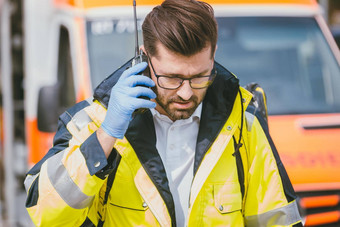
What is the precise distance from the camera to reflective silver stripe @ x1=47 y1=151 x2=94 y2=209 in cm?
200

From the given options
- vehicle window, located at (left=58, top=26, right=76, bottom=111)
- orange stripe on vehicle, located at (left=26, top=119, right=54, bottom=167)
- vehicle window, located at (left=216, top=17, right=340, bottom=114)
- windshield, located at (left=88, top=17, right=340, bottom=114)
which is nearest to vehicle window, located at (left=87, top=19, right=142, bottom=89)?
windshield, located at (left=88, top=17, right=340, bottom=114)

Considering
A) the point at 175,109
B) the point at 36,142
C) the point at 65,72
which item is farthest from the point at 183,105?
the point at 36,142

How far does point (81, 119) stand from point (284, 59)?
241 cm

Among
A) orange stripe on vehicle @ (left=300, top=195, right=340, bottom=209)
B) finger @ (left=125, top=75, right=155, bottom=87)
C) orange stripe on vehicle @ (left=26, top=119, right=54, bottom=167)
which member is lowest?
orange stripe on vehicle @ (left=26, top=119, right=54, bottom=167)

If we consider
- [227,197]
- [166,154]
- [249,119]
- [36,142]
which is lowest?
[36,142]

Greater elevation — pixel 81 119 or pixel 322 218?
pixel 81 119

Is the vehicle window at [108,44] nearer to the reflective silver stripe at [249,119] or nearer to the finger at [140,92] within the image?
the reflective silver stripe at [249,119]

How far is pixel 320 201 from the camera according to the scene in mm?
3529

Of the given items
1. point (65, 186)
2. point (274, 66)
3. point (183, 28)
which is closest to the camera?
point (65, 186)

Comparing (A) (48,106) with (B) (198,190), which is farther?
(A) (48,106)

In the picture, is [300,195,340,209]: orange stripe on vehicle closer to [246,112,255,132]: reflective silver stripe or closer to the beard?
[246,112,255,132]: reflective silver stripe

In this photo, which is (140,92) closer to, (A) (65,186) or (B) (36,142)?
(A) (65,186)

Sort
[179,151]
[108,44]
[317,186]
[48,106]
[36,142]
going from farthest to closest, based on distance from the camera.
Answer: [36,142] → [48,106] → [108,44] → [317,186] → [179,151]

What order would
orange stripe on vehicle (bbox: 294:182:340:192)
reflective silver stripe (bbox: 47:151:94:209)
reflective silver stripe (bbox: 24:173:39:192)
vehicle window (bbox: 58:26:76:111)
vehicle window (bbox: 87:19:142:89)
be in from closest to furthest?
reflective silver stripe (bbox: 47:151:94:209), reflective silver stripe (bbox: 24:173:39:192), orange stripe on vehicle (bbox: 294:182:340:192), vehicle window (bbox: 87:19:142:89), vehicle window (bbox: 58:26:76:111)
